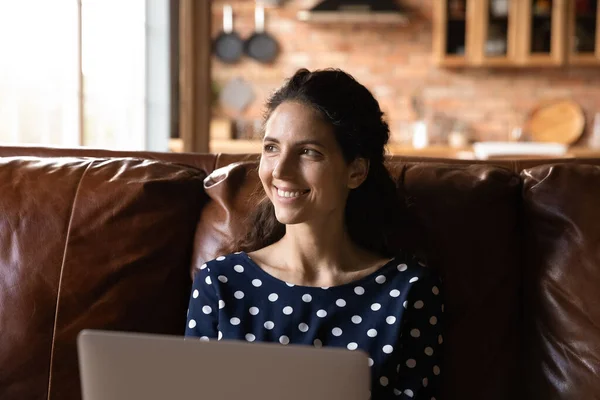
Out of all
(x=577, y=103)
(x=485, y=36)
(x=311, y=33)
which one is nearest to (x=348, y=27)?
(x=311, y=33)

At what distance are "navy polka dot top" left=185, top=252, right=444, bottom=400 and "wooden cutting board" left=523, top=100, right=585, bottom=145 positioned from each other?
14.5 ft

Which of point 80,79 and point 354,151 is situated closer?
point 354,151

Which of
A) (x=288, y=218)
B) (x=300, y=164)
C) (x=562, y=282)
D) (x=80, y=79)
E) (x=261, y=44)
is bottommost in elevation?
(x=562, y=282)

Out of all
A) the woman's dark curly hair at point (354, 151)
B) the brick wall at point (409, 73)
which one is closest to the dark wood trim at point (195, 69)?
the woman's dark curly hair at point (354, 151)

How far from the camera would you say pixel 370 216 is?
69.9 inches

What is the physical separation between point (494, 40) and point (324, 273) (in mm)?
4406

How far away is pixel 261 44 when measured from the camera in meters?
6.08

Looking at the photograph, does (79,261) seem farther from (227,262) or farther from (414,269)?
(414,269)

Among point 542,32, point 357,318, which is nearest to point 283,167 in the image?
point 357,318

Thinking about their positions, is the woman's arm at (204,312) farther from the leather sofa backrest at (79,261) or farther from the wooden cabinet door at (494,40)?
the wooden cabinet door at (494,40)

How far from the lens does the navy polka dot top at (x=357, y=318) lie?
A: 1.58 metres

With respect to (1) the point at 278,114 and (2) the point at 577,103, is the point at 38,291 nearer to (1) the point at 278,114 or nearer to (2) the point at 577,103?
(1) the point at 278,114

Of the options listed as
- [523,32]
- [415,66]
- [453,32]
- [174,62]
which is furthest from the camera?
[415,66]

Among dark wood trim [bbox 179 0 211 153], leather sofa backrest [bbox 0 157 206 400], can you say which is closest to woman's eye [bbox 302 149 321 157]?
leather sofa backrest [bbox 0 157 206 400]
